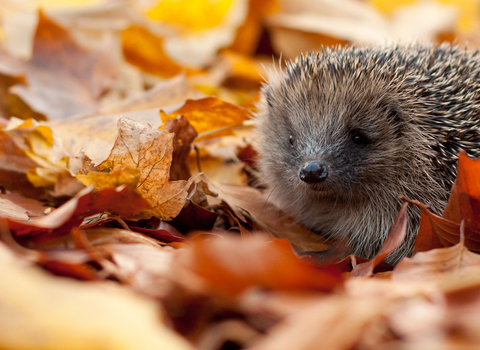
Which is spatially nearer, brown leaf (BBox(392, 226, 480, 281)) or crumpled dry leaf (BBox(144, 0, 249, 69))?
brown leaf (BBox(392, 226, 480, 281))

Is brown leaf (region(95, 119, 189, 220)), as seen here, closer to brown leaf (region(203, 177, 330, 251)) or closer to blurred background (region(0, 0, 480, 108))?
brown leaf (region(203, 177, 330, 251))

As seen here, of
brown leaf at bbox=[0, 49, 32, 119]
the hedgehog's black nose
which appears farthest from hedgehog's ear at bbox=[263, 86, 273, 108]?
brown leaf at bbox=[0, 49, 32, 119]

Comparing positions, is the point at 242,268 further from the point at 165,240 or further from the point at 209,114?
the point at 209,114

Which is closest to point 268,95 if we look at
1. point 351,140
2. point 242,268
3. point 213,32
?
point 351,140

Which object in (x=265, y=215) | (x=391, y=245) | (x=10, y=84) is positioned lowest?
(x=265, y=215)

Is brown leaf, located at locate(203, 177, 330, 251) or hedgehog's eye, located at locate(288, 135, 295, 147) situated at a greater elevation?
hedgehog's eye, located at locate(288, 135, 295, 147)

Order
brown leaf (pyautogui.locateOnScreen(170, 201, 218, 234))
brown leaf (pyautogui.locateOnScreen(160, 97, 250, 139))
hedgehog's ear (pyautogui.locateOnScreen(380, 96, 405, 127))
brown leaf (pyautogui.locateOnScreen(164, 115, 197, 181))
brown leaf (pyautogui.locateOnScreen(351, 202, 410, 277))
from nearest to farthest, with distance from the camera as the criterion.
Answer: brown leaf (pyautogui.locateOnScreen(351, 202, 410, 277))
brown leaf (pyautogui.locateOnScreen(170, 201, 218, 234))
brown leaf (pyautogui.locateOnScreen(164, 115, 197, 181))
hedgehog's ear (pyautogui.locateOnScreen(380, 96, 405, 127))
brown leaf (pyautogui.locateOnScreen(160, 97, 250, 139))

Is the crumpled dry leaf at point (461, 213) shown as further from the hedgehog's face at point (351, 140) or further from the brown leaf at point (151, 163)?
the brown leaf at point (151, 163)
